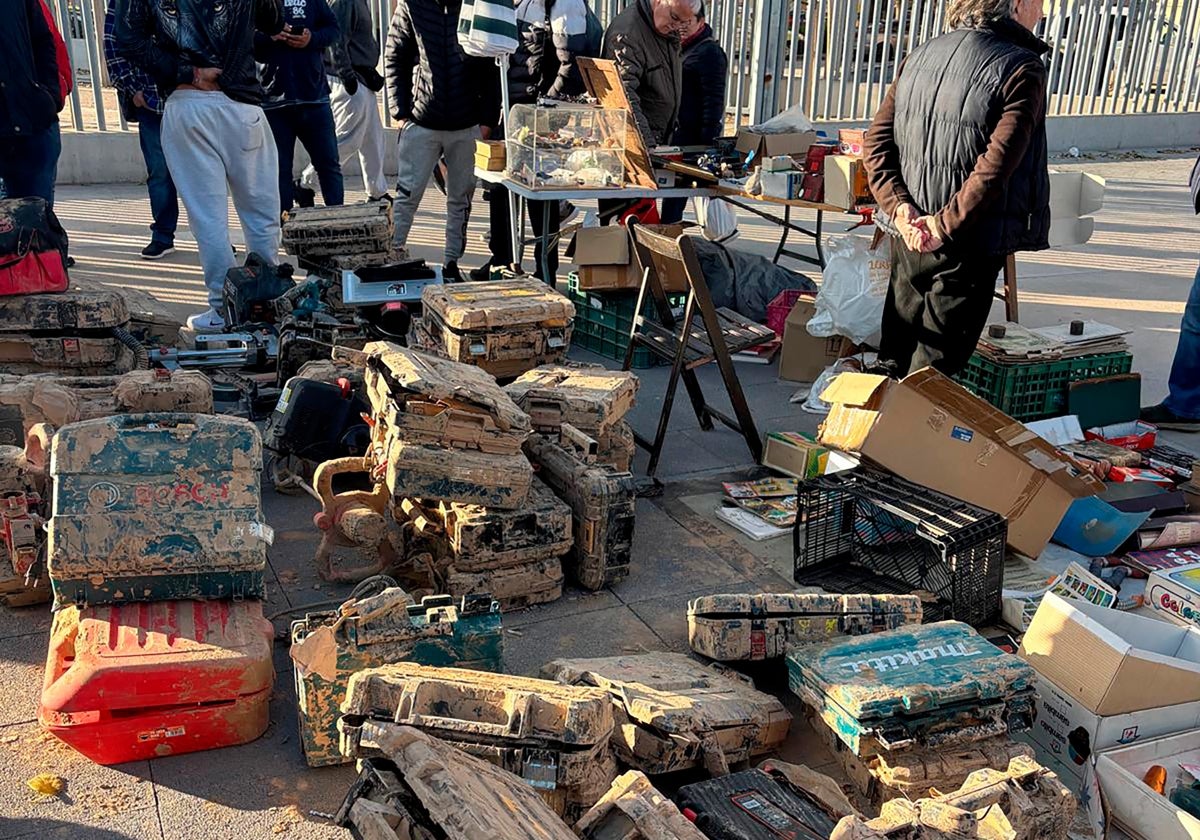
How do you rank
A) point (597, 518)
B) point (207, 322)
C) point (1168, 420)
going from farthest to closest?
point (207, 322) < point (1168, 420) < point (597, 518)

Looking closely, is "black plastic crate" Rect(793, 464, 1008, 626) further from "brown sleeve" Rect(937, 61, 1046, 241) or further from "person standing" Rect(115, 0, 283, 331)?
"person standing" Rect(115, 0, 283, 331)

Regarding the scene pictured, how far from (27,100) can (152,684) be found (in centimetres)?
545

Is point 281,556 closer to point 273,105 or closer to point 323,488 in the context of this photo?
point 323,488

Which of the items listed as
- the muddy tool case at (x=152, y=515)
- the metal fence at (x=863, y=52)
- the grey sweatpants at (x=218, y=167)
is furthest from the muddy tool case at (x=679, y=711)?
the metal fence at (x=863, y=52)

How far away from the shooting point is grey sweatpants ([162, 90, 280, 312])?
23.4 feet

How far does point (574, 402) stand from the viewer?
16.8 feet

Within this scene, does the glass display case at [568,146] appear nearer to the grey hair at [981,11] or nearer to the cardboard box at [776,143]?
the cardboard box at [776,143]

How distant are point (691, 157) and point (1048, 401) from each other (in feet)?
9.84

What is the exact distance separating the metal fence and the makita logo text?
10.5 meters

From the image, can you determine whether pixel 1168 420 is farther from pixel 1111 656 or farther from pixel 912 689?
pixel 912 689

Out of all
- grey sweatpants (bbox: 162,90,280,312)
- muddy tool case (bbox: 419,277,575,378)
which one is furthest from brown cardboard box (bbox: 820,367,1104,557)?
grey sweatpants (bbox: 162,90,280,312)

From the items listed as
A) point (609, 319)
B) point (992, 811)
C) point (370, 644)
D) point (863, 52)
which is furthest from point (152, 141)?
point (863, 52)

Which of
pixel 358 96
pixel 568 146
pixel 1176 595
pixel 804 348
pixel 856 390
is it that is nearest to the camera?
pixel 1176 595

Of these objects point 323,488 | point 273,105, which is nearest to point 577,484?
point 323,488
